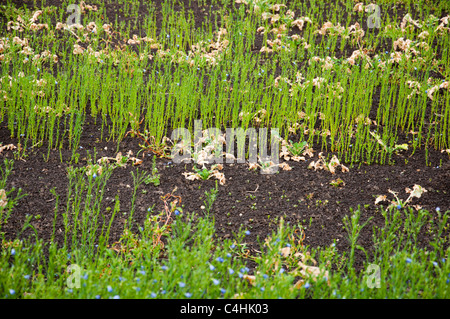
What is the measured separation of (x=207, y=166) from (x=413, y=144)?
195cm

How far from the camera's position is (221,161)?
3.89 meters

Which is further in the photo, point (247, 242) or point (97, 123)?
point (97, 123)

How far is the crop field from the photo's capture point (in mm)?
2562

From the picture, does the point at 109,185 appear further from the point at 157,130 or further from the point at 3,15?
the point at 3,15

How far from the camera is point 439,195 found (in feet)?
11.5

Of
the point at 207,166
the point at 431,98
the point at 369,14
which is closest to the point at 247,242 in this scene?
the point at 207,166

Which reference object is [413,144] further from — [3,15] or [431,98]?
[3,15]

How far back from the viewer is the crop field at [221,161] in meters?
2.56
